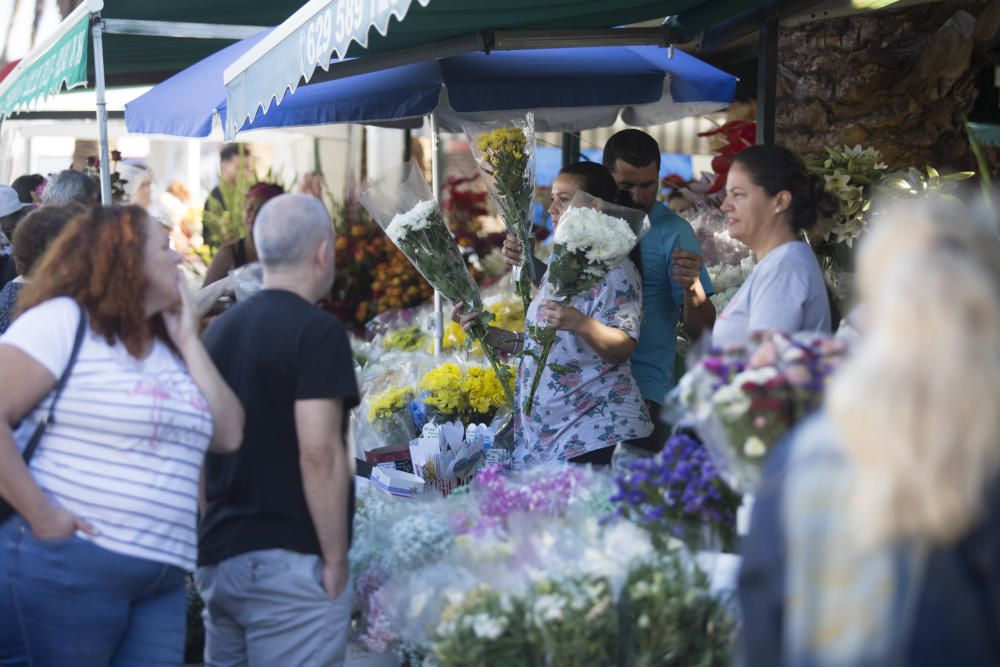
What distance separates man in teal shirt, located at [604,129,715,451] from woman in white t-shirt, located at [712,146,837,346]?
823 mm

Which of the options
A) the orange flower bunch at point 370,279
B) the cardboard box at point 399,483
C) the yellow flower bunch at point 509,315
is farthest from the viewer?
the orange flower bunch at point 370,279

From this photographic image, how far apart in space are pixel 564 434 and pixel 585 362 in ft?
0.79

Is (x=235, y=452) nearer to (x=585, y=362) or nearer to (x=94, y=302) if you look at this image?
(x=94, y=302)

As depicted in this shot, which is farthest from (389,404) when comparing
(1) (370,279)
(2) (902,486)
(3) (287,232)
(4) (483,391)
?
(2) (902,486)

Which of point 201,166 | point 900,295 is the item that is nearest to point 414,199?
point 900,295

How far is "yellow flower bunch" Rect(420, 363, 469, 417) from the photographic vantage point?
4.31 m

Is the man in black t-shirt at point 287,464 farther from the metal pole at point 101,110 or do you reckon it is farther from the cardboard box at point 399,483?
the metal pole at point 101,110

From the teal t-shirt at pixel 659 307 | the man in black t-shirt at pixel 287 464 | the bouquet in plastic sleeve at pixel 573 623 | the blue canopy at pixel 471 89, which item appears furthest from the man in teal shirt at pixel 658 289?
the bouquet in plastic sleeve at pixel 573 623

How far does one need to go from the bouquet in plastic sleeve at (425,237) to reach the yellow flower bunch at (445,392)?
0.30m

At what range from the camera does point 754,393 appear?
2078mm

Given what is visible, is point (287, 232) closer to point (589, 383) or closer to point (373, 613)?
point (373, 613)

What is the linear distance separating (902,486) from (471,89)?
12.2 feet

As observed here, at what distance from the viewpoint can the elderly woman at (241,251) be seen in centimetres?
580

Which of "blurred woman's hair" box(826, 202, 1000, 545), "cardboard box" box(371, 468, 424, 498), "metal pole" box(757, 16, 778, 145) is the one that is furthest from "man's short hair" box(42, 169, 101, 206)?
"blurred woman's hair" box(826, 202, 1000, 545)
